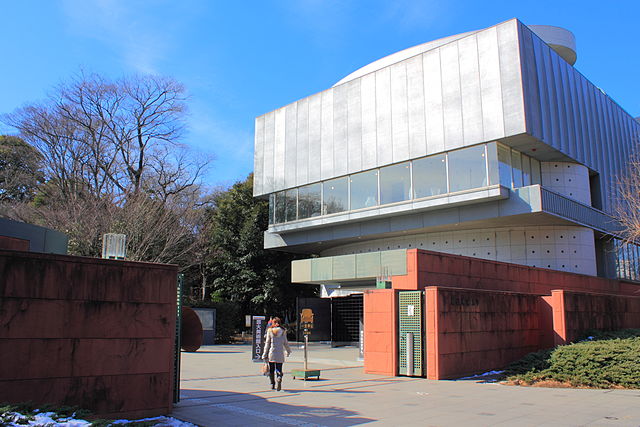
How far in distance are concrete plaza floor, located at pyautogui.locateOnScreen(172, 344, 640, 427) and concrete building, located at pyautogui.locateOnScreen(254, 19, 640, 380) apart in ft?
23.0

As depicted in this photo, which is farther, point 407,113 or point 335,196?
point 335,196

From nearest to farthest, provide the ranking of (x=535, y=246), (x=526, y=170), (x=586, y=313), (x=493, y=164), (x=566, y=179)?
(x=586, y=313) < (x=493, y=164) < (x=526, y=170) < (x=535, y=246) < (x=566, y=179)

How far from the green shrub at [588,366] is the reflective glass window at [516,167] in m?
12.8

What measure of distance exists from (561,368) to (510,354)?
9.87 feet

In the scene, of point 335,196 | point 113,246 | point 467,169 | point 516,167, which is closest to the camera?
point 113,246

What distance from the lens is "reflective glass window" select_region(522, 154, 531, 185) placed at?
27.2 metres

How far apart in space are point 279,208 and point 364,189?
26.4 ft

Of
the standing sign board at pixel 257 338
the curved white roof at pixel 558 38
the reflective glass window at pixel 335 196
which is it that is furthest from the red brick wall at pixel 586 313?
the curved white roof at pixel 558 38

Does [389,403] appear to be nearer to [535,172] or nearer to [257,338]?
[257,338]

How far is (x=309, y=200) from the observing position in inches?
1362

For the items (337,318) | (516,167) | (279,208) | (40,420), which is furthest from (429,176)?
(40,420)

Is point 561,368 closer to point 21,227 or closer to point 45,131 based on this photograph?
point 21,227

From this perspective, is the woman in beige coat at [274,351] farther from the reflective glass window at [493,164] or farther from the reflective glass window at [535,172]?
the reflective glass window at [535,172]

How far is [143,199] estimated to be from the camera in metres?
32.5
